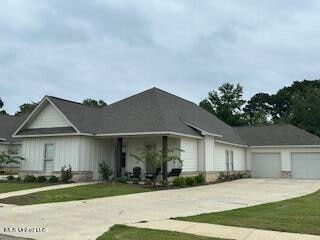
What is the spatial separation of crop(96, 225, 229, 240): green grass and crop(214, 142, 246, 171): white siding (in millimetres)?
19861

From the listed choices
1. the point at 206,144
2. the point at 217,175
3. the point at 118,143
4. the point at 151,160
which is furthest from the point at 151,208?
the point at 217,175

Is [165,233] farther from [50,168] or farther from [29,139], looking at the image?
[29,139]

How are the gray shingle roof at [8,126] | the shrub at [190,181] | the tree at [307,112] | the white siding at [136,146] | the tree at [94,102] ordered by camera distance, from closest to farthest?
the shrub at [190,181] < the white siding at [136,146] < the gray shingle roof at [8,126] < the tree at [307,112] < the tree at [94,102]

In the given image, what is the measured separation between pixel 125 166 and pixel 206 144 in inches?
213

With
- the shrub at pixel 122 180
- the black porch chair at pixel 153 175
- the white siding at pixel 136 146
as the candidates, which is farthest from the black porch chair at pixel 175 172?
the shrub at pixel 122 180

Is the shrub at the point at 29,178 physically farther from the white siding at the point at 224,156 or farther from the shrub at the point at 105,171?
the white siding at the point at 224,156

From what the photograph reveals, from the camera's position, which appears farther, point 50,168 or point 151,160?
point 50,168

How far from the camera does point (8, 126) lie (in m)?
40.4

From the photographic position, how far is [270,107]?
75500mm

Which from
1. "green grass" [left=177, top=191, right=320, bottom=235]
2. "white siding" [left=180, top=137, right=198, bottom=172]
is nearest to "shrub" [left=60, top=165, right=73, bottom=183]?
"white siding" [left=180, top=137, right=198, bottom=172]

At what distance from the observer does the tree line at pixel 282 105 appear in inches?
2250

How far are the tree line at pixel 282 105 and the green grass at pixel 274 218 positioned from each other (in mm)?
42782

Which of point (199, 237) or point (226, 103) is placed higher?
point (226, 103)

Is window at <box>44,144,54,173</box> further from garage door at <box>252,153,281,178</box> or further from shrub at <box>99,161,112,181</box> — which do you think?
garage door at <box>252,153,281,178</box>
